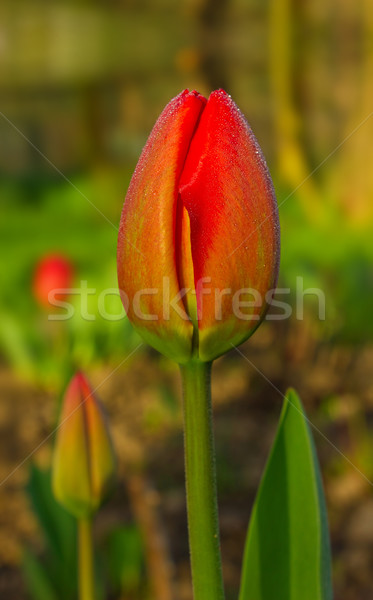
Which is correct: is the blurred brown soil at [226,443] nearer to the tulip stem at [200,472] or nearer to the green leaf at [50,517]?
the green leaf at [50,517]

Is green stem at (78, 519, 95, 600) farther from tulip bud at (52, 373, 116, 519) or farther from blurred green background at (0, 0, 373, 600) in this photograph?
blurred green background at (0, 0, 373, 600)

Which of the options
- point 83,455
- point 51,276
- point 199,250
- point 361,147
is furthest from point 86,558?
point 361,147

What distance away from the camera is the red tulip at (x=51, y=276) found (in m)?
1.35

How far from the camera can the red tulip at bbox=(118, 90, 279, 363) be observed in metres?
0.32

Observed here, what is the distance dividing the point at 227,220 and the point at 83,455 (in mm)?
240

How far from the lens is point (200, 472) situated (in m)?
0.34

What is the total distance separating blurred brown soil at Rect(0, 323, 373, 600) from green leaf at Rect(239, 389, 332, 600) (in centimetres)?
50

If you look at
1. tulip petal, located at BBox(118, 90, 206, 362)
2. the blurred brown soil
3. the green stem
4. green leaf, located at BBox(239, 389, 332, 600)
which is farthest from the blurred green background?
tulip petal, located at BBox(118, 90, 206, 362)

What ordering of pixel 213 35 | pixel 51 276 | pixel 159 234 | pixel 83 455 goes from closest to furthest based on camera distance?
pixel 159 234, pixel 83 455, pixel 51 276, pixel 213 35

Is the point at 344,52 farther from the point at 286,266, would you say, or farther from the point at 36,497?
the point at 36,497

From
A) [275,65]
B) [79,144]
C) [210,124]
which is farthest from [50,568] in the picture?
[79,144]

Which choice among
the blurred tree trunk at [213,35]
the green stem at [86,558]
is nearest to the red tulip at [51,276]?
the green stem at [86,558]

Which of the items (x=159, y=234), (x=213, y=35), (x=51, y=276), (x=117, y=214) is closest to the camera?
(x=159, y=234)

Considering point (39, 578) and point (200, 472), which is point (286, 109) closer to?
point (39, 578)
